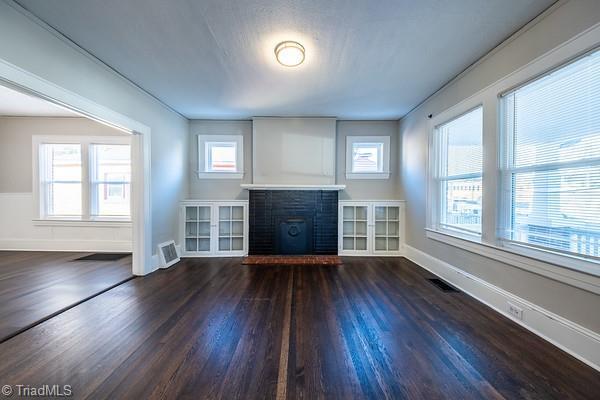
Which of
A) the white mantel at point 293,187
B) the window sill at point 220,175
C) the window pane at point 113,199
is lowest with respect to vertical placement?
the window pane at point 113,199

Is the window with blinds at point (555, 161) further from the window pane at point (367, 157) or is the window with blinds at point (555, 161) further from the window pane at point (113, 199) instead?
the window pane at point (113, 199)

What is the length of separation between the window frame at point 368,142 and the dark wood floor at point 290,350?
8.46 feet

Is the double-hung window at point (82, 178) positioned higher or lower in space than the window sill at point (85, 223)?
higher

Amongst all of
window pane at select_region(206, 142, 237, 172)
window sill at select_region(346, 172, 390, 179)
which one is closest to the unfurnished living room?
window sill at select_region(346, 172, 390, 179)

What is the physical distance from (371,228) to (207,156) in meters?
3.58

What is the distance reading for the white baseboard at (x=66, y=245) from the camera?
486 centimetres

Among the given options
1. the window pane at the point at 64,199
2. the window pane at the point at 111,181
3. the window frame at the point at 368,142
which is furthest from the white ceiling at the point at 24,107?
the window frame at the point at 368,142

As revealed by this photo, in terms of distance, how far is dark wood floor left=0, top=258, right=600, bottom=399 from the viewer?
147 cm

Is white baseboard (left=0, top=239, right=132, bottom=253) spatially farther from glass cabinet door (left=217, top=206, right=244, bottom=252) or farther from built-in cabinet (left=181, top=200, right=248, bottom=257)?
glass cabinet door (left=217, top=206, right=244, bottom=252)

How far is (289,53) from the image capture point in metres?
2.47

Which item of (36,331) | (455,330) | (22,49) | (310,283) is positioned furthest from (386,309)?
(22,49)

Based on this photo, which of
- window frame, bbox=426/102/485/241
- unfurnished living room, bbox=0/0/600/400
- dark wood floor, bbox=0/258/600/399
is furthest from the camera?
window frame, bbox=426/102/485/241

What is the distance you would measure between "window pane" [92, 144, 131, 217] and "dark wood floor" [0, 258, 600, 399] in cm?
272

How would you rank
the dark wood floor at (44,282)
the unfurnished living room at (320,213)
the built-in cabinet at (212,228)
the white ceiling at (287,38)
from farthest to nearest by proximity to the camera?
1. the built-in cabinet at (212,228)
2. the dark wood floor at (44,282)
3. the white ceiling at (287,38)
4. the unfurnished living room at (320,213)
